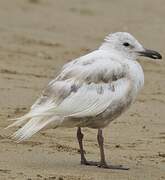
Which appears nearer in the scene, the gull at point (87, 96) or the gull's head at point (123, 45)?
the gull at point (87, 96)

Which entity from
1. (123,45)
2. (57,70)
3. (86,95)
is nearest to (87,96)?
(86,95)

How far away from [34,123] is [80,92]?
521mm

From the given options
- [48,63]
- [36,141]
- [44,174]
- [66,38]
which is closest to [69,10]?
[66,38]

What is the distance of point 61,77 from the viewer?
902 centimetres

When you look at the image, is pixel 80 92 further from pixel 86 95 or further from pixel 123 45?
pixel 123 45

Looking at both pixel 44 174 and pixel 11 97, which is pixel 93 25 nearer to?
pixel 11 97

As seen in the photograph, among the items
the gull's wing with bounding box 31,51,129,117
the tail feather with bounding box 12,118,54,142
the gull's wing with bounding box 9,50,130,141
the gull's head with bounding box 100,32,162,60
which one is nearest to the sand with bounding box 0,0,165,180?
the tail feather with bounding box 12,118,54,142

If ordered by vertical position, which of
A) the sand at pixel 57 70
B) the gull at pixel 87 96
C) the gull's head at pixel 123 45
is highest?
the gull's head at pixel 123 45

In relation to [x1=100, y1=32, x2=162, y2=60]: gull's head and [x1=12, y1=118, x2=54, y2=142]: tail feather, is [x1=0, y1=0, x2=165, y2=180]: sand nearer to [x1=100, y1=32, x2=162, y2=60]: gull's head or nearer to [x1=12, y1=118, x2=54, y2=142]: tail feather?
[x1=12, y1=118, x2=54, y2=142]: tail feather

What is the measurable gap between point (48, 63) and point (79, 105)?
5.71m

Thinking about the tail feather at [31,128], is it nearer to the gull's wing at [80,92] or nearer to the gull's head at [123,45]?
the gull's wing at [80,92]

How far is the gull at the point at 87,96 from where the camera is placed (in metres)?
8.77

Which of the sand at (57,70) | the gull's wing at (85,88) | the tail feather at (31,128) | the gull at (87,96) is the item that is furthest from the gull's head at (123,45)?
the tail feather at (31,128)

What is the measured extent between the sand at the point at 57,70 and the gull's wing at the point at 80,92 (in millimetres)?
403
